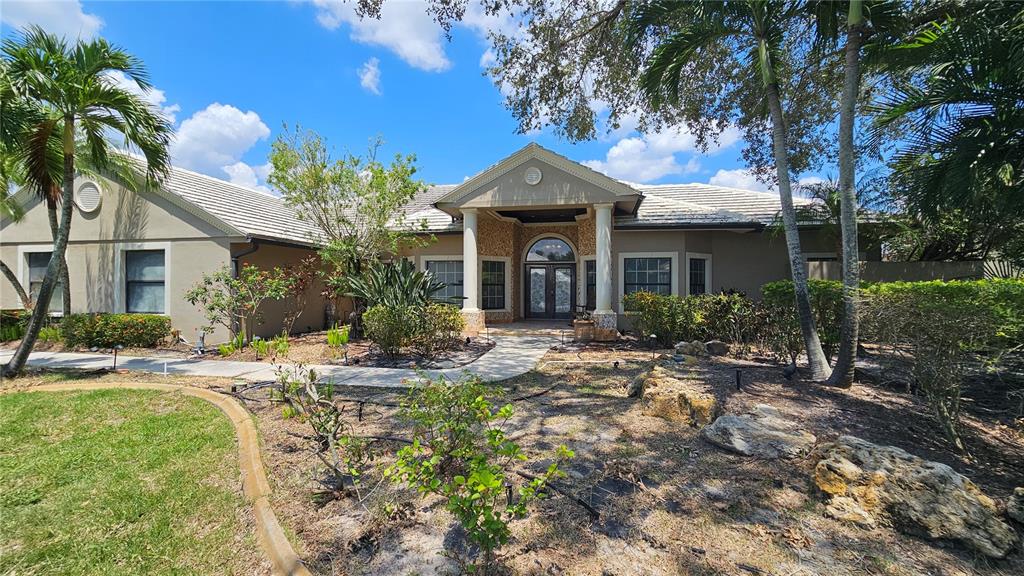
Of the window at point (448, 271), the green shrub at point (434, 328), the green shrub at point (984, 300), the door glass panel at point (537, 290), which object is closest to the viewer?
the green shrub at point (984, 300)

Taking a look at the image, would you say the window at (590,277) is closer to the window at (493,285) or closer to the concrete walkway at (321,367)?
the window at (493,285)

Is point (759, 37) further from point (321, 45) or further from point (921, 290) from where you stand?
point (321, 45)

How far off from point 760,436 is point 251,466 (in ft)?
16.3

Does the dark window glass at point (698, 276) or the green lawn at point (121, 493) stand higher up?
the dark window glass at point (698, 276)

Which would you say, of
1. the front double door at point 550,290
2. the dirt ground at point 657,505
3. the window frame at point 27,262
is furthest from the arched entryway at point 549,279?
the window frame at point 27,262

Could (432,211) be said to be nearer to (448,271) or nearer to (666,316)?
(448,271)

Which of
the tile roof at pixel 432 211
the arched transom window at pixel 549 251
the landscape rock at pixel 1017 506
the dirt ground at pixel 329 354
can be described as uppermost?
the tile roof at pixel 432 211

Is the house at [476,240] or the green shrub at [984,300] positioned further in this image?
the house at [476,240]

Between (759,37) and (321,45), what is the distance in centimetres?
921

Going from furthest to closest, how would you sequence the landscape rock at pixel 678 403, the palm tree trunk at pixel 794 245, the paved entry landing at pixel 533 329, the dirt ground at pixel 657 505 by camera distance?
the paved entry landing at pixel 533 329 → the palm tree trunk at pixel 794 245 → the landscape rock at pixel 678 403 → the dirt ground at pixel 657 505

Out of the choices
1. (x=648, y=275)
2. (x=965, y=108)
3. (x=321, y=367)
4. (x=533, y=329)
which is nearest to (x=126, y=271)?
(x=321, y=367)

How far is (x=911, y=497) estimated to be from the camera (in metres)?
2.98

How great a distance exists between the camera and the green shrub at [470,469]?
2199 millimetres

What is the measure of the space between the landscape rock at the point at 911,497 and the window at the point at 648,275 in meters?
9.89
